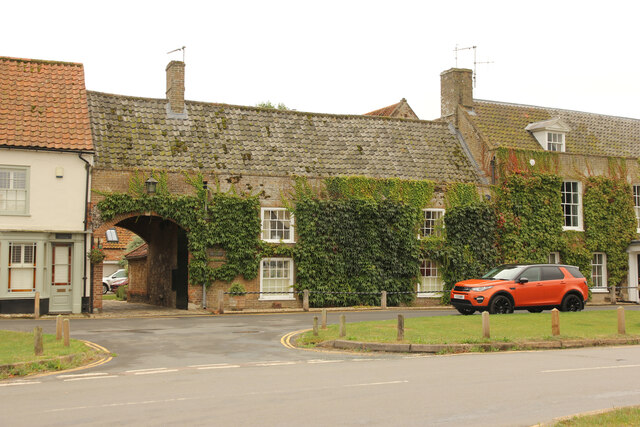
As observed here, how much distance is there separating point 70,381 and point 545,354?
32.0 feet

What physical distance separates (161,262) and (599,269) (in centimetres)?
2194

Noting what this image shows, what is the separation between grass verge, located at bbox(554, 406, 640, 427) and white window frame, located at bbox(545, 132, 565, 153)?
96.8 feet

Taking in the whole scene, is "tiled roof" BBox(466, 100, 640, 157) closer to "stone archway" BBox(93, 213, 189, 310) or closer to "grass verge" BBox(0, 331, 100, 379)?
"stone archway" BBox(93, 213, 189, 310)

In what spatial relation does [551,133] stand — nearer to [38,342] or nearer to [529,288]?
[529,288]

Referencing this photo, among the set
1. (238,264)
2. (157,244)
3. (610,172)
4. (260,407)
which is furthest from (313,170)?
(260,407)

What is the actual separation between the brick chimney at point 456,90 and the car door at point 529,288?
47.2 feet

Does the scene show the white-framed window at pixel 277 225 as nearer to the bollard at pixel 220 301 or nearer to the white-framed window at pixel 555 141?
the bollard at pixel 220 301

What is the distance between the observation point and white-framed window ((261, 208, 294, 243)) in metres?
29.6

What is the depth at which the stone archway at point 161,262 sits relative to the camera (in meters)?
28.6

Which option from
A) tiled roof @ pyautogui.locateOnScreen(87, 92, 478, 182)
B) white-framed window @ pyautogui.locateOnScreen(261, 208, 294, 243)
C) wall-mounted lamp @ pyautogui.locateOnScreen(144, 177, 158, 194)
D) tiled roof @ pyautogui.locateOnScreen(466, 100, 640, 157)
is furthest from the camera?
tiled roof @ pyautogui.locateOnScreen(466, 100, 640, 157)

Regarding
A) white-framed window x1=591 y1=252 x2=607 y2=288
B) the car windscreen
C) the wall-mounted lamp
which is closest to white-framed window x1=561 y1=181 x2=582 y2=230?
white-framed window x1=591 y1=252 x2=607 y2=288

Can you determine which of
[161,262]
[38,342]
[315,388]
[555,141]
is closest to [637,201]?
[555,141]

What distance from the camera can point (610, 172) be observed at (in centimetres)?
3638

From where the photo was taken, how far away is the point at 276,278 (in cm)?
2956
